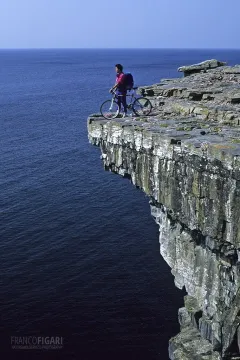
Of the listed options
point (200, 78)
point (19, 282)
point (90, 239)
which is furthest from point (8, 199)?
point (200, 78)

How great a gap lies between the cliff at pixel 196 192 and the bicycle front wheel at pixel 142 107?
43 centimetres

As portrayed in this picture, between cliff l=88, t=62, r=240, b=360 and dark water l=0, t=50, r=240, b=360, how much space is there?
11664 mm

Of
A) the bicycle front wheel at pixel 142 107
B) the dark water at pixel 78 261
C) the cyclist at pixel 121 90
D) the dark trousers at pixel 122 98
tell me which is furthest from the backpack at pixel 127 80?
the dark water at pixel 78 261

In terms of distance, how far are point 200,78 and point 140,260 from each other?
54.3ft

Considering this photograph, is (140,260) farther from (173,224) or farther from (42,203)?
(173,224)

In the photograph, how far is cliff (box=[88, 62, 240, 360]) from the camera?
Result: 16.7m

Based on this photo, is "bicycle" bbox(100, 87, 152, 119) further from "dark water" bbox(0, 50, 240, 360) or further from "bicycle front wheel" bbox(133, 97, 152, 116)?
"dark water" bbox(0, 50, 240, 360)

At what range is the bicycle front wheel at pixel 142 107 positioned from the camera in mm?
25464

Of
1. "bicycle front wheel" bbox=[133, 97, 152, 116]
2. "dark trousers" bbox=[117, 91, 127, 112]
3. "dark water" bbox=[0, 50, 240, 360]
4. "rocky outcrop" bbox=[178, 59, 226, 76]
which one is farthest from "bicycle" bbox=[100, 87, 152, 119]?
"dark water" bbox=[0, 50, 240, 360]

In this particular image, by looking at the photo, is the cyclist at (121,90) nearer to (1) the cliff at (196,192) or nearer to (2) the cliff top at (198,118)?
(2) the cliff top at (198,118)

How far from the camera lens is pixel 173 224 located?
73.8 ft

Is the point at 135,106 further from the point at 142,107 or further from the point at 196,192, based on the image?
the point at 196,192

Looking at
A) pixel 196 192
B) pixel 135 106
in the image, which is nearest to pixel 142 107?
pixel 135 106

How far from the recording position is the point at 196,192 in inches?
690
